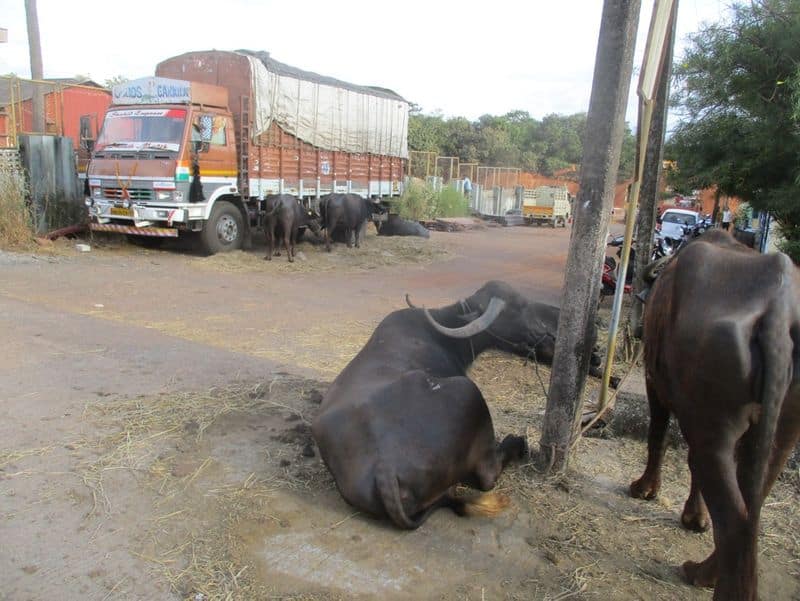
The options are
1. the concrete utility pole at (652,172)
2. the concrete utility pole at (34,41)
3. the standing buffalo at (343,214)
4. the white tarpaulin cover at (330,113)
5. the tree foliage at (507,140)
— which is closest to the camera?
the concrete utility pole at (652,172)

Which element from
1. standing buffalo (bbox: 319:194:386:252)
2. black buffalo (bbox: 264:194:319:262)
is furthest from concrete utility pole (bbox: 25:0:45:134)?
standing buffalo (bbox: 319:194:386:252)

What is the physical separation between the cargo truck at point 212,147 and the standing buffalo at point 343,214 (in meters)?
0.79

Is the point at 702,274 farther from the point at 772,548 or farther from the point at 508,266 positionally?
the point at 508,266

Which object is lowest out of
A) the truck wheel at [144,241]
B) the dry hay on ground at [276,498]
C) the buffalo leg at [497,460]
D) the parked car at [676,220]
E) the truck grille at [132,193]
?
the truck wheel at [144,241]

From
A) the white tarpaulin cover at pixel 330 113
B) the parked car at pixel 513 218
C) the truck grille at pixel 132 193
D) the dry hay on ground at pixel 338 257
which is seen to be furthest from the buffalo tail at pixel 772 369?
the parked car at pixel 513 218

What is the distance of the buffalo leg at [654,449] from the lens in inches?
144

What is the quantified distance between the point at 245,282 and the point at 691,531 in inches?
358

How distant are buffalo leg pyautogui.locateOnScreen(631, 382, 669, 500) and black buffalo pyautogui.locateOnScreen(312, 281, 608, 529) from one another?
0.75 m

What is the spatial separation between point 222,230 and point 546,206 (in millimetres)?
19211

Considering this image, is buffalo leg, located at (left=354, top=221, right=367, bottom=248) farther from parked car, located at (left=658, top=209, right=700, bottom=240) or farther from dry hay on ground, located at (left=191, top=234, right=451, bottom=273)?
parked car, located at (left=658, top=209, right=700, bottom=240)

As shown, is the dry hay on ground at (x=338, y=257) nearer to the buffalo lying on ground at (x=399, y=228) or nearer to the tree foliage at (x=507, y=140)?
the buffalo lying on ground at (x=399, y=228)

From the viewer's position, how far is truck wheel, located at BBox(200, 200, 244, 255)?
13.8 m

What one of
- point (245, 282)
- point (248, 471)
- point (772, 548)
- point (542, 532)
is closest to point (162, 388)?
point (248, 471)

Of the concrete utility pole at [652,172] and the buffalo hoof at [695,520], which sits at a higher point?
the concrete utility pole at [652,172]
